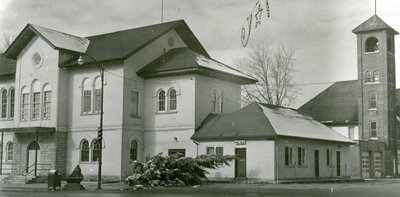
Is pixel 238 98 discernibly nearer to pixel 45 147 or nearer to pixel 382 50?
pixel 45 147

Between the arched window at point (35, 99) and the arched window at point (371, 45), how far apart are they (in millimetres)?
35114

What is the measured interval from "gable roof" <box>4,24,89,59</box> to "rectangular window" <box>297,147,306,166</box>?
675 inches

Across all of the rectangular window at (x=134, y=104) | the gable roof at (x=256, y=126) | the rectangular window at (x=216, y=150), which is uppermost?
the rectangular window at (x=134, y=104)

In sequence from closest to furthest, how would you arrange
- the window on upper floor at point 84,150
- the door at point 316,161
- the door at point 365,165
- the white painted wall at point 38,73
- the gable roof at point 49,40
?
the door at point 316,161 < the window on upper floor at point 84,150 < the white painted wall at point 38,73 < the gable roof at point 49,40 < the door at point 365,165

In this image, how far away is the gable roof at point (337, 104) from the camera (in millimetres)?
68375

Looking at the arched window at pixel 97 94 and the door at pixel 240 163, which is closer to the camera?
the door at pixel 240 163

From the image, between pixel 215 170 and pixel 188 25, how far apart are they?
12.4 meters

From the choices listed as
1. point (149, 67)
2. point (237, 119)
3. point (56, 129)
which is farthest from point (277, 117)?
point (56, 129)

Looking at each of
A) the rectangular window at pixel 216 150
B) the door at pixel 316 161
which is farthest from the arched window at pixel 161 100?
the door at pixel 316 161

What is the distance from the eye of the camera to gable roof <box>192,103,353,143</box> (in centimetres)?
3744

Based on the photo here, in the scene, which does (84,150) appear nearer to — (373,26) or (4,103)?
(4,103)

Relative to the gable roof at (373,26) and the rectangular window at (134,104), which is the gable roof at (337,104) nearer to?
the gable roof at (373,26)

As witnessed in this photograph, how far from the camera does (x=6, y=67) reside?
173 ft

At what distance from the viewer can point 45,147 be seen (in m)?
43.3
